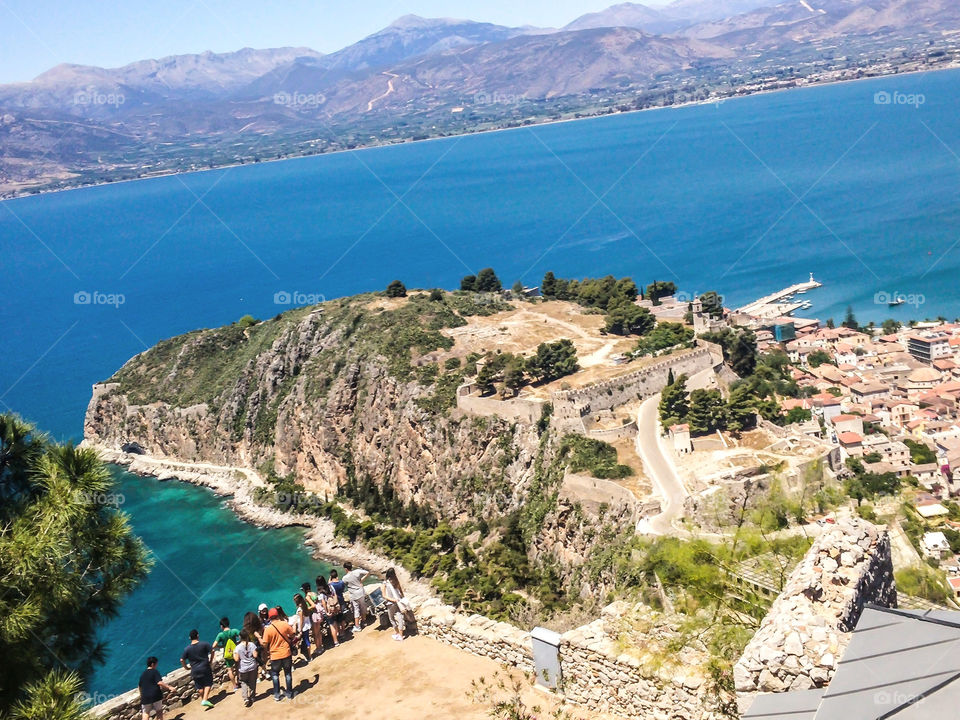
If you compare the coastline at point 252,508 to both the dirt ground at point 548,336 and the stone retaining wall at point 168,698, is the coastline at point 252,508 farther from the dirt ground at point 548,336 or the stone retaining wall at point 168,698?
the stone retaining wall at point 168,698

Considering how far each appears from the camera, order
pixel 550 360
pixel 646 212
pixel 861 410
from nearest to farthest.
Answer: pixel 550 360 → pixel 861 410 → pixel 646 212

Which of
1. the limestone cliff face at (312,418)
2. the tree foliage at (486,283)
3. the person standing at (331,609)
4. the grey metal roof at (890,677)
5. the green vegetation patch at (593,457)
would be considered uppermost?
the grey metal roof at (890,677)

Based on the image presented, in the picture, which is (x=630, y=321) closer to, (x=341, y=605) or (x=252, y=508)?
(x=252, y=508)

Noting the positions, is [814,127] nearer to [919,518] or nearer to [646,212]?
[646,212]

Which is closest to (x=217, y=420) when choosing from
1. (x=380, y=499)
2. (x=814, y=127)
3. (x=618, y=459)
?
(x=380, y=499)

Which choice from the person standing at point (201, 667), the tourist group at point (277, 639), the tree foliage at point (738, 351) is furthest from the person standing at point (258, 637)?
the tree foliage at point (738, 351)
